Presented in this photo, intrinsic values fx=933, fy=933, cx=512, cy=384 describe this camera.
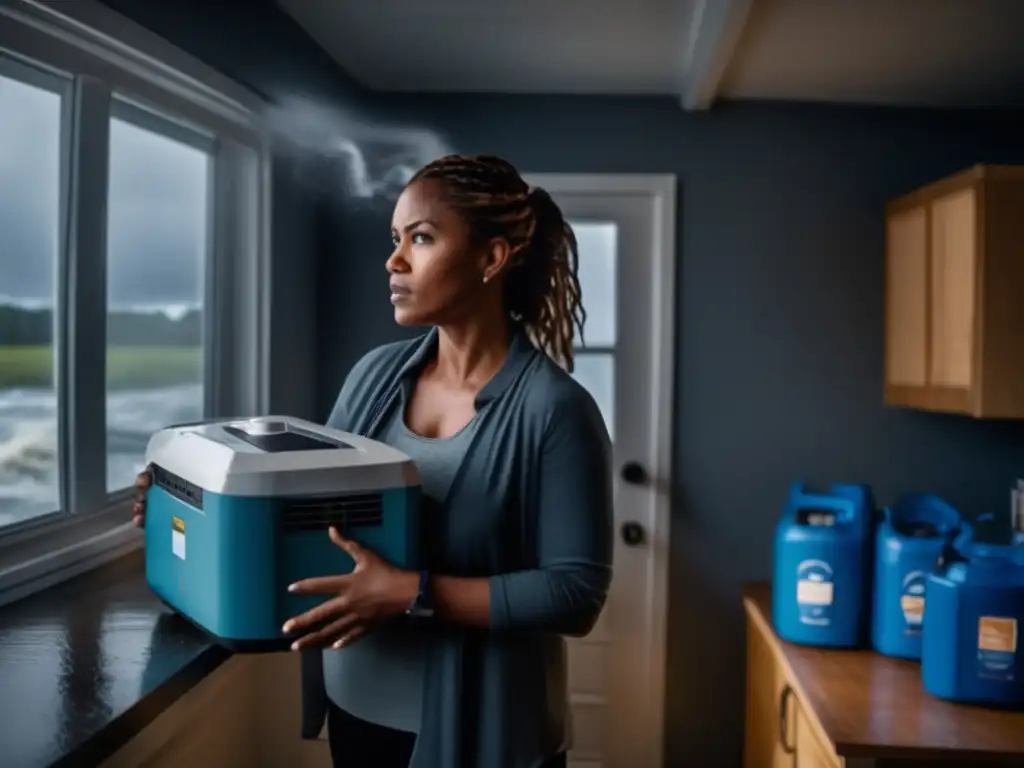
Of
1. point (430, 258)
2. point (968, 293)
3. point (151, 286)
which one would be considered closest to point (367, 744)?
point (430, 258)

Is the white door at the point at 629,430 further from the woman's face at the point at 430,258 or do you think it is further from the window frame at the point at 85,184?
the woman's face at the point at 430,258

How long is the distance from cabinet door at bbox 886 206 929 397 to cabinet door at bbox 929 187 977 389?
1.4 inches

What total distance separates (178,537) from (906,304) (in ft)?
5.85

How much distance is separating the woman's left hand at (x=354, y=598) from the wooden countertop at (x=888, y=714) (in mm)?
788

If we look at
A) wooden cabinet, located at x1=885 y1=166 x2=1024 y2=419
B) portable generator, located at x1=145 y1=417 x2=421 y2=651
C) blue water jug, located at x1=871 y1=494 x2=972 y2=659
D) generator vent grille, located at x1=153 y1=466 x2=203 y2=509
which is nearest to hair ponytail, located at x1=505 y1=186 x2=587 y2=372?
portable generator, located at x1=145 y1=417 x2=421 y2=651

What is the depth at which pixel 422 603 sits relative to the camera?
102 centimetres

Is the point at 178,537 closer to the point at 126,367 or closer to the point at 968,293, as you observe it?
the point at 126,367

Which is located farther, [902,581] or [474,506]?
[902,581]

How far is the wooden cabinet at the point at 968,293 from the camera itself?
1.84 m

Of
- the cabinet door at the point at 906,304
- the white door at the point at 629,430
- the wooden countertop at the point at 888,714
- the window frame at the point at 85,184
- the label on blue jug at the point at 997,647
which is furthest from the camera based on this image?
the white door at the point at 629,430

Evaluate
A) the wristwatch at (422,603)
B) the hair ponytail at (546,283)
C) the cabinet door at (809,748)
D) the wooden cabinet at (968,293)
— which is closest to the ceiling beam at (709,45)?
the wooden cabinet at (968,293)

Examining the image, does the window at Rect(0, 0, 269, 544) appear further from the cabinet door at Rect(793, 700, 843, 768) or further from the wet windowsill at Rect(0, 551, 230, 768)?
the cabinet door at Rect(793, 700, 843, 768)

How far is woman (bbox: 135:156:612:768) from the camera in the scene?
1033 mm

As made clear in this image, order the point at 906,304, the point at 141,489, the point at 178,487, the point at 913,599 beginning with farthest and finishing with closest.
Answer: the point at 906,304
the point at 913,599
the point at 141,489
the point at 178,487
